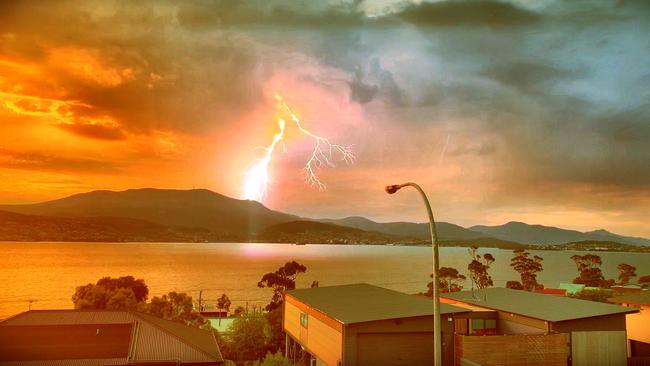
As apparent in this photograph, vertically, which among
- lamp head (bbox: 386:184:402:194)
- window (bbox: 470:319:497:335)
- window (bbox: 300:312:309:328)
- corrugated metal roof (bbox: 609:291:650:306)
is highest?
lamp head (bbox: 386:184:402:194)

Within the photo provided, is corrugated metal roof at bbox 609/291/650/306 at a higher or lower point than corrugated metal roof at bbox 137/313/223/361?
higher

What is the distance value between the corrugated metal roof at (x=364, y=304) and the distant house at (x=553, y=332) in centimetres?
297

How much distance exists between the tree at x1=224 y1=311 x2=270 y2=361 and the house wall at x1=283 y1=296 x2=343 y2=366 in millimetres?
8829

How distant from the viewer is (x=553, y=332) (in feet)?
89.3

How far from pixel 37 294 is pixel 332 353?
6955 inches

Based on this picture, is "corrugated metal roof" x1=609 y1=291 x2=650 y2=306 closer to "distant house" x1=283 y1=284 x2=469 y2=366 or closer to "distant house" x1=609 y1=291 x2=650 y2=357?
"distant house" x1=609 y1=291 x2=650 y2=357

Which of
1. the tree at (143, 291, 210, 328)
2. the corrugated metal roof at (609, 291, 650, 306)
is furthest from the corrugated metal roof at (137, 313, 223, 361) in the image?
the tree at (143, 291, 210, 328)

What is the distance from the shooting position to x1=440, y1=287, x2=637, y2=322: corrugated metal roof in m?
29.1

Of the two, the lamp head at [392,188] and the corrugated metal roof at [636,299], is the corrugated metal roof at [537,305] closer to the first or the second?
the corrugated metal roof at [636,299]

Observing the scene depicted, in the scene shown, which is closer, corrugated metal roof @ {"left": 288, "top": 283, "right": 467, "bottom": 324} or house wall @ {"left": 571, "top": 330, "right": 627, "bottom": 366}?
house wall @ {"left": 571, "top": 330, "right": 627, "bottom": 366}

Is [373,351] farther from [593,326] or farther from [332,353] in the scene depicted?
[593,326]

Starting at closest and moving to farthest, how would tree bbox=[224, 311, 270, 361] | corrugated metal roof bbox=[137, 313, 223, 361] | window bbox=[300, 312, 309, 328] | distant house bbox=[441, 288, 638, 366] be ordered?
distant house bbox=[441, 288, 638, 366] → corrugated metal roof bbox=[137, 313, 223, 361] → window bbox=[300, 312, 309, 328] → tree bbox=[224, 311, 270, 361]

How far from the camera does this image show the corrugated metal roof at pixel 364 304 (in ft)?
93.6

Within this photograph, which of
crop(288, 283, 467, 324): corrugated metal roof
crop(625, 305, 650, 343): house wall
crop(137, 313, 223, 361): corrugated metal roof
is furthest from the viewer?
crop(625, 305, 650, 343): house wall
